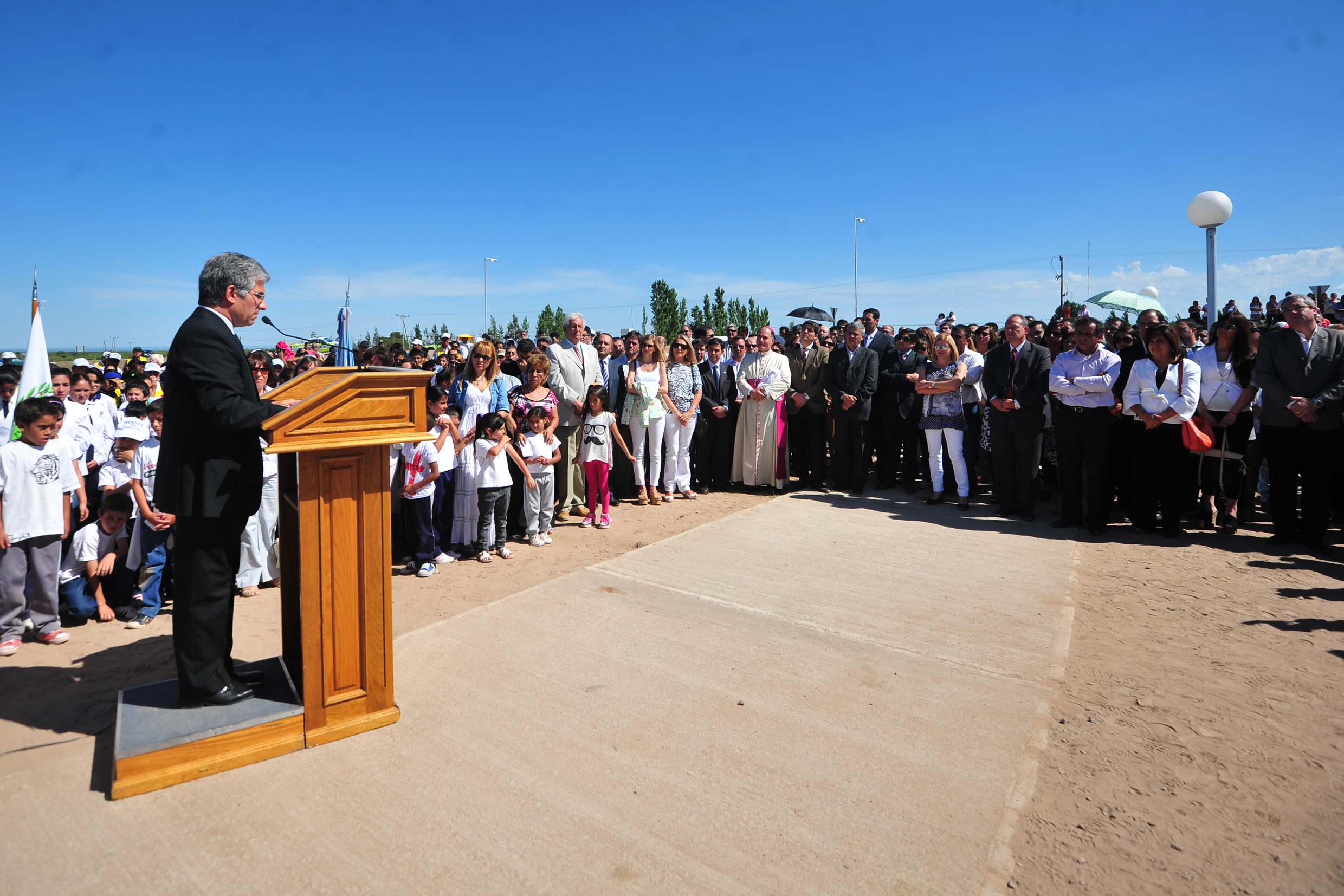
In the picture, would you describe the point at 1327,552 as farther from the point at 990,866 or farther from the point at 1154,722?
the point at 990,866

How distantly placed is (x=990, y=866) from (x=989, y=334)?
27.1ft

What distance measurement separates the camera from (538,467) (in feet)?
22.3

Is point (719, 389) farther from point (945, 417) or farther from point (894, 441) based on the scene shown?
point (945, 417)

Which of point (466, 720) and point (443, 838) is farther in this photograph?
point (466, 720)

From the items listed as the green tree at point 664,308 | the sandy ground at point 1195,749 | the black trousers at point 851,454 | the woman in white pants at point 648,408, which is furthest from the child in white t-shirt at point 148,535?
the green tree at point 664,308

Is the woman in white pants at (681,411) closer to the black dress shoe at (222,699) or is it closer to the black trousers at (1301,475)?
the black trousers at (1301,475)

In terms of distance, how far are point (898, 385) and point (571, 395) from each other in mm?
4068

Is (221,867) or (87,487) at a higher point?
(87,487)

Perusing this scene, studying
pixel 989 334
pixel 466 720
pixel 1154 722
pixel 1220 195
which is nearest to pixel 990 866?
pixel 1154 722

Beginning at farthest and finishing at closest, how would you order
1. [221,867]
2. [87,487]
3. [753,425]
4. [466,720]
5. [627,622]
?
[753,425] → [87,487] → [627,622] → [466,720] → [221,867]

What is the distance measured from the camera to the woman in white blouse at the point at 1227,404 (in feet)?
23.1

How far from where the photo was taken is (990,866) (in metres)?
2.37

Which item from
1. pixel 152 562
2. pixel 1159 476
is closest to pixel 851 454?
pixel 1159 476

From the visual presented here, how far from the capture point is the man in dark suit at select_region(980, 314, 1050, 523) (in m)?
7.52
